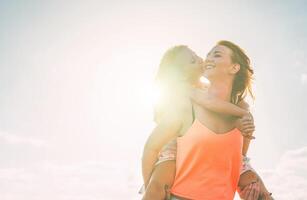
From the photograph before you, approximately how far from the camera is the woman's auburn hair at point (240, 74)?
267 inches

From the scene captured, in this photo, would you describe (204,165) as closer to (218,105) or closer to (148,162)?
(218,105)

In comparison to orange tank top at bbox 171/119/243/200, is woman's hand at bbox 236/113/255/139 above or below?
above

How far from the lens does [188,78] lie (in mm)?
7672

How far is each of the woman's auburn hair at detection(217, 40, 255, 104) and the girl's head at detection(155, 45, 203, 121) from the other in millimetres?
940

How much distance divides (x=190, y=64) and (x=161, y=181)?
3.03 m

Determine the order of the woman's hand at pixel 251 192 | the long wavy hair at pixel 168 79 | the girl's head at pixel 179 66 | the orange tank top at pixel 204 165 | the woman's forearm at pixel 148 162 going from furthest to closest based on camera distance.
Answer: the girl's head at pixel 179 66
the long wavy hair at pixel 168 79
the woman's forearm at pixel 148 162
the woman's hand at pixel 251 192
the orange tank top at pixel 204 165

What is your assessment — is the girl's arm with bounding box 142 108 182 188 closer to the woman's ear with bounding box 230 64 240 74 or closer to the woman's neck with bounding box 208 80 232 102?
the woman's neck with bounding box 208 80 232 102

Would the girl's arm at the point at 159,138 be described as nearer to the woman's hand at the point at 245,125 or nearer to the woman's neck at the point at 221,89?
the woman's neck at the point at 221,89

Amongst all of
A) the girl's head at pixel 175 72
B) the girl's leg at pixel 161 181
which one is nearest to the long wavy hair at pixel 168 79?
the girl's head at pixel 175 72

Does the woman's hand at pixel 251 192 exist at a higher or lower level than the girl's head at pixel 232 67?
lower

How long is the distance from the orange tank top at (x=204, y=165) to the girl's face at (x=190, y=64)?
2.18 meters

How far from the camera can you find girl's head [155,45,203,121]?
7.09 meters

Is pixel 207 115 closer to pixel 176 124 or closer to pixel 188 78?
pixel 176 124

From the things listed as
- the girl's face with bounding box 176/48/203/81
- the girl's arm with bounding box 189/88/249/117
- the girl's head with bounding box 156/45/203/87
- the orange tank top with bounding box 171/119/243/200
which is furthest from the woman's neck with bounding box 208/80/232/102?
the girl's face with bounding box 176/48/203/81
